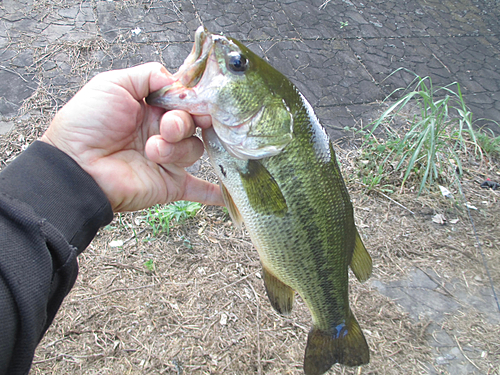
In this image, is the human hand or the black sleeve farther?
the human hand

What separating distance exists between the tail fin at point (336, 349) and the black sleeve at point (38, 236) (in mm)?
1197

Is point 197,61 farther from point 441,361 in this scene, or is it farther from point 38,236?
point 441,361

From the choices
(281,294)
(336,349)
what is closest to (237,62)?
(281,294)

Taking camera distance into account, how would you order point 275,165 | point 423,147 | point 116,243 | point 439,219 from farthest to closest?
point 423,147 → point 439,219 → point 116,243 → point 275,165

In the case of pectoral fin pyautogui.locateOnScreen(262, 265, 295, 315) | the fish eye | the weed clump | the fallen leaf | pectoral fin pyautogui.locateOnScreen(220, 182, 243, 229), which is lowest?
the fallen leaf

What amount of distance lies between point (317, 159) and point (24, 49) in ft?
14.7

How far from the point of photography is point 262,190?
1.62 m

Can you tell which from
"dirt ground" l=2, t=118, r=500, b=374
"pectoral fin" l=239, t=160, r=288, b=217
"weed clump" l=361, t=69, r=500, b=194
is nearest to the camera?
"pectoral fin" l=239, t=160, r=288, b=217

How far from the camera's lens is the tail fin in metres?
1.90

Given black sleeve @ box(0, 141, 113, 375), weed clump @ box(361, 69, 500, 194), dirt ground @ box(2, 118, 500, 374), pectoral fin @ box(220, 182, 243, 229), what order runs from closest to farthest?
black sleeve @ box(0, 141, 113, 375)
pectoral fin @ box(220, 182, 243, 229)
dirt ground @ box(2, 118, 500, 374)
weed clump @ box(361, 69, 500, 194)

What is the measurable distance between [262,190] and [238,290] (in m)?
1.45

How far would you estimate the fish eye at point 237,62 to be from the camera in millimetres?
1503

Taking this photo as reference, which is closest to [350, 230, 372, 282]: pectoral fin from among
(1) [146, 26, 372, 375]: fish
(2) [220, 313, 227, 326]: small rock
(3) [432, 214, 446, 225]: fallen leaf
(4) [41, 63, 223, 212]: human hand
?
(1) [146, 26, 372, 375]: fish

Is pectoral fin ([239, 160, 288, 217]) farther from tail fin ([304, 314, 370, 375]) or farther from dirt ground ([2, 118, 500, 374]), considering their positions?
dirt ground ([2, 118, 500, 374])
